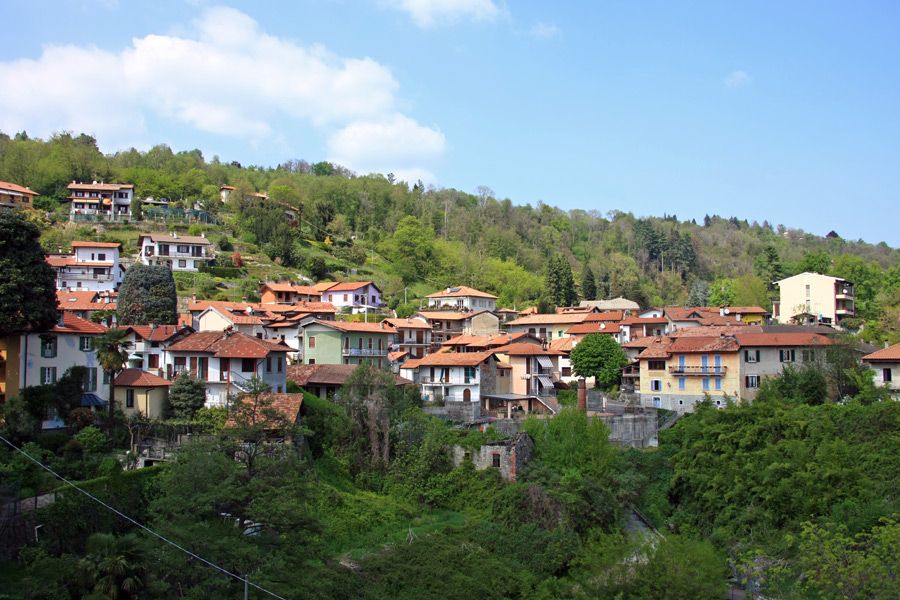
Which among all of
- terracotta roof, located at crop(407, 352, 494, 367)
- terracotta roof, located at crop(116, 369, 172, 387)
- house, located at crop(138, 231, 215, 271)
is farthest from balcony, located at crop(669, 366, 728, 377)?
house, located at crop(138, 231, 215, 271)

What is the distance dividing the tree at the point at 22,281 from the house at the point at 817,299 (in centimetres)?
5941

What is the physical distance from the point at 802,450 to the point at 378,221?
96009 millimetres

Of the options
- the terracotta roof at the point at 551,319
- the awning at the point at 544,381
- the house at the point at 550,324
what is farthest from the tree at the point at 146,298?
the terracotta roof at the point at 551,319

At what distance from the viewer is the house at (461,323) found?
221 feet

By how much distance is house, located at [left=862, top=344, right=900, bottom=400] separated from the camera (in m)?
38.8

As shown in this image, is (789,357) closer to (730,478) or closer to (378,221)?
(730,478)

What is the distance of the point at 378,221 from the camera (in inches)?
4843

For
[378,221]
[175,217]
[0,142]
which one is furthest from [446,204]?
[0,142]

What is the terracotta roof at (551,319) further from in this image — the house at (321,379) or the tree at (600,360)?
the house at (321,379)

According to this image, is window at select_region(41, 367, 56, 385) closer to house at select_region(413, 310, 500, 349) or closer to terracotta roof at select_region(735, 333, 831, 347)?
terracotta roof at select_region(735, 333, 831, 347)

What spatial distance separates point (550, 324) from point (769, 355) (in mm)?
23601

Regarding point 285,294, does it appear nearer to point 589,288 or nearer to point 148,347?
point 148,347

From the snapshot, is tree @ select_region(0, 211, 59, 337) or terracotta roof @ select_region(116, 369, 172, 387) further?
terracotta roof @ select_region(116, 369, 172, 387)

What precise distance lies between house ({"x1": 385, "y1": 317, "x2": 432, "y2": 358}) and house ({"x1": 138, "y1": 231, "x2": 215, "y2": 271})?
3119 cm
